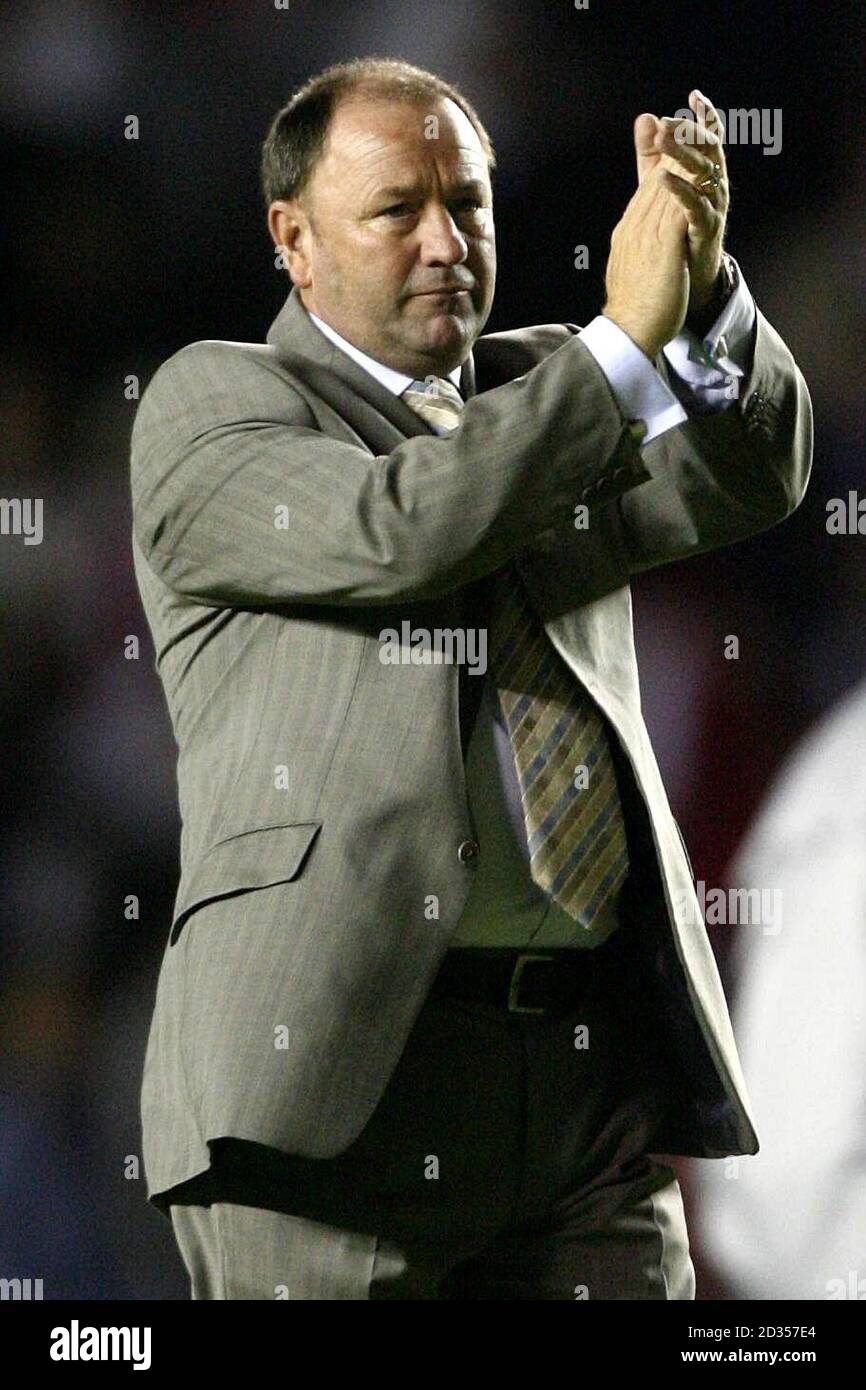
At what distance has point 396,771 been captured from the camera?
124cm

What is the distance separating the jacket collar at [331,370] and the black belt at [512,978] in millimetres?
339

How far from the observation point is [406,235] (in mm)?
1361

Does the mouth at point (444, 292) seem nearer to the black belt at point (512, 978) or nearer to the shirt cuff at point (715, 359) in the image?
the shirt cuff at point (715, 359)

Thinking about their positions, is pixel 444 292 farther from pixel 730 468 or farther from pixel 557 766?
pixel 557 766

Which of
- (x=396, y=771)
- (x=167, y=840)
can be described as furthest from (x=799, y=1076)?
(x=396, y=771)

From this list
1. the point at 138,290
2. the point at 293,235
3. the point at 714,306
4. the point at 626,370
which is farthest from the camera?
the point at 138,290

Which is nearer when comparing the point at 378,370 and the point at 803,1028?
the point at 378,370

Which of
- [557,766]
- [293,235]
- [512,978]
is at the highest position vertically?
[293,235]

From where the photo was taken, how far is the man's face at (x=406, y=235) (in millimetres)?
1355

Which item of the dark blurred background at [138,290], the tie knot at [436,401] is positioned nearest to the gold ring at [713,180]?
the tie knot at [436,401]

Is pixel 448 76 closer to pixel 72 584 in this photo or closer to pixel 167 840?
pixel 72 584

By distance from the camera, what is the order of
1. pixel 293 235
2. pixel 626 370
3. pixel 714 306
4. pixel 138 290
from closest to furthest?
pixel 626 370
pixel 714 306
pixel 293 235
pixel 138 290

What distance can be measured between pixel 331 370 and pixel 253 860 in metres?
0.34

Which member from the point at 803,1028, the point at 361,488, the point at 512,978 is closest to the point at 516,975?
the point at 512,978
